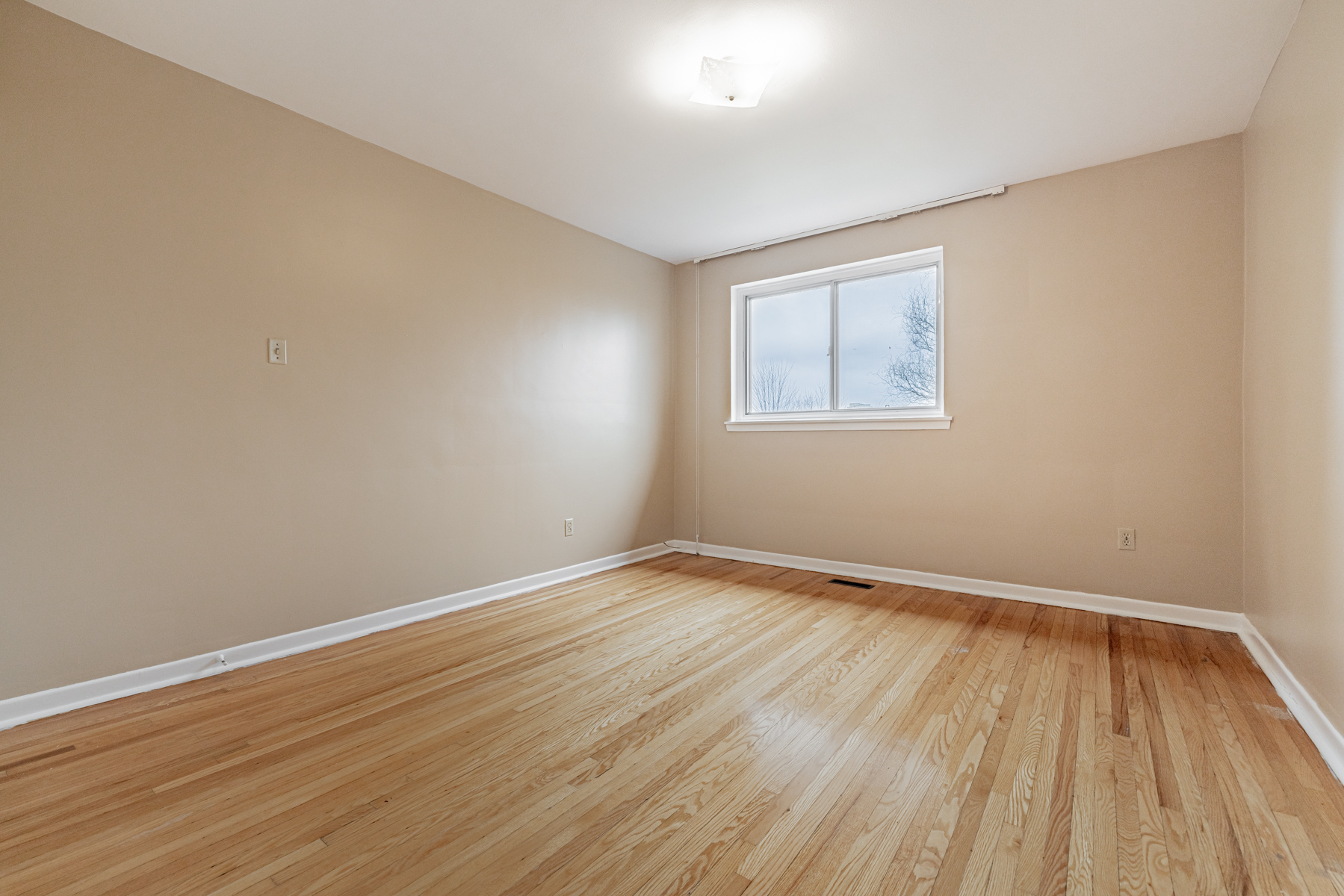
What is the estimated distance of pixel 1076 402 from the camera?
3182mm

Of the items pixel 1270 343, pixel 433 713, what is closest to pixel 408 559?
pixel 433 713

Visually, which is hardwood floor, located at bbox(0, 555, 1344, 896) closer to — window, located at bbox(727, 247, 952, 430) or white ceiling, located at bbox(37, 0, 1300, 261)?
window, located at bbox(727, 247, 952, 430)

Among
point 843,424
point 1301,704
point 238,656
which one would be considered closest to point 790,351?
point 843,424

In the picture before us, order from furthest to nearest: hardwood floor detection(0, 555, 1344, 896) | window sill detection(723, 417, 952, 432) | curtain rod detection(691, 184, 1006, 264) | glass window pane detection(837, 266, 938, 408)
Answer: glass window pane detection(837, 266, 938, 408) < window sill detection(723, 417, 952, 432) < curtain rod detection(691, 184, 1006, 264) < hardwood floor detection(0, 555, 1344, 896)

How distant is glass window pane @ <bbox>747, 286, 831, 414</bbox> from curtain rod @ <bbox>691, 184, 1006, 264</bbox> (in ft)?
1.32

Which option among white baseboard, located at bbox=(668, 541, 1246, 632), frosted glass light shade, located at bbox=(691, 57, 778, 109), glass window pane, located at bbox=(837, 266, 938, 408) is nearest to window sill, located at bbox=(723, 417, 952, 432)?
glass window pane, located at bbox=(837, 266, 938, 408)

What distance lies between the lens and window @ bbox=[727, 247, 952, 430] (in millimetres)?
3781

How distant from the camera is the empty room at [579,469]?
4.77 feet

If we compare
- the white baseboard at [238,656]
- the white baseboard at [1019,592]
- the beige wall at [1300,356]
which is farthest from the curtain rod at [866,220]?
the white baseboard at [238,656]

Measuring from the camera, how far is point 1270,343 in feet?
7.75

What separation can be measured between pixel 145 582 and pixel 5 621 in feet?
1.19

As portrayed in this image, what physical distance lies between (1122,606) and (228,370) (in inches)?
178

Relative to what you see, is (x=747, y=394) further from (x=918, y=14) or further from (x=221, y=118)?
(x=221, y=118)

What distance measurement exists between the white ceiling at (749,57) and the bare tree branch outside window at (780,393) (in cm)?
147
